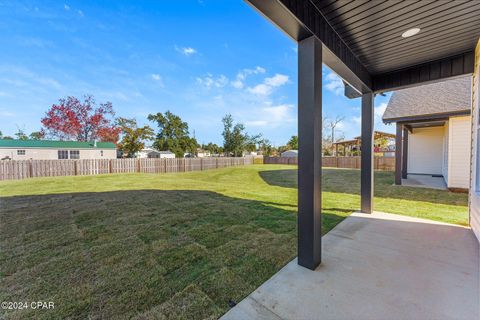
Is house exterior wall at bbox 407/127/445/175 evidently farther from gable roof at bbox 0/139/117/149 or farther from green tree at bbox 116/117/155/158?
green tree at bbox 116/117/155/158

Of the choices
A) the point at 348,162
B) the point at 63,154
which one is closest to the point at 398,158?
the point at 348,162

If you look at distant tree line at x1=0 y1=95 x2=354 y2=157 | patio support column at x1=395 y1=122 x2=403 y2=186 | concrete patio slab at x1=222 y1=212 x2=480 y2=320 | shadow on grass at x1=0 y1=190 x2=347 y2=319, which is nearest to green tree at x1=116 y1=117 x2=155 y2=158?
distant tree line at x1=0 y1=95 x2=354 y2=157

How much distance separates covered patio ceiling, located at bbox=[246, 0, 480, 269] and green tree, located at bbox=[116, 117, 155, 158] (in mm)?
26572

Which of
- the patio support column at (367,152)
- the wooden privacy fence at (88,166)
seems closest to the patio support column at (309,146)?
the patio support column at (367,152)

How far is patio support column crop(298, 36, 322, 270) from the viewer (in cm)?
210

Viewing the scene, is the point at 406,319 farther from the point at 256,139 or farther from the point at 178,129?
the point at 256,139

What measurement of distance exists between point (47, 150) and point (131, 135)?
8.14 meters

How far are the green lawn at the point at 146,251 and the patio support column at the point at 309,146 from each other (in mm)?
395

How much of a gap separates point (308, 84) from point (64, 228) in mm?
4406

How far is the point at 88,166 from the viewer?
39.9 feet

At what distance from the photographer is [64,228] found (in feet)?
10.9

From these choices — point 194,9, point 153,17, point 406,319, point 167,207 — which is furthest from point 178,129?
point 406,319

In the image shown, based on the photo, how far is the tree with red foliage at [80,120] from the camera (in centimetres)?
2045

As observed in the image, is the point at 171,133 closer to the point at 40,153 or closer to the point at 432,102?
the point at 40,153
